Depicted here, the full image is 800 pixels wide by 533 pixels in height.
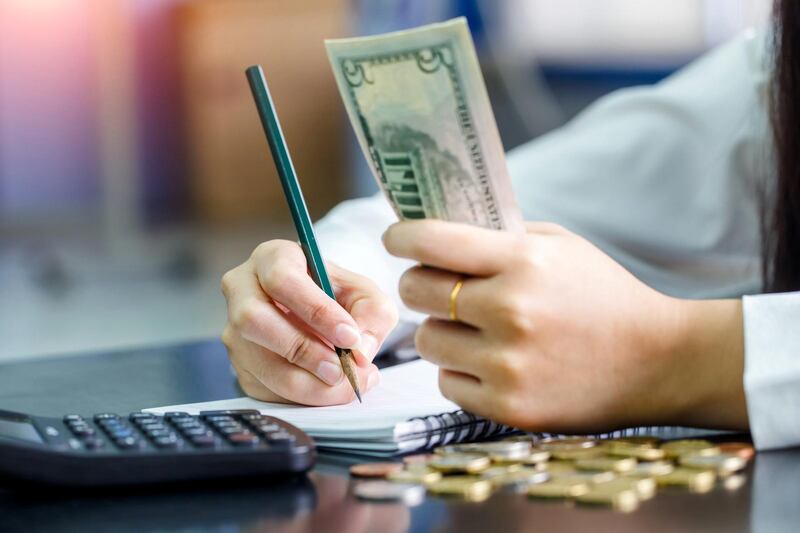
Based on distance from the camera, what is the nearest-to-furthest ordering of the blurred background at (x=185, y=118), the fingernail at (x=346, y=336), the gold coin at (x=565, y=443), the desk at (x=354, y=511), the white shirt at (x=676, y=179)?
the desk at (x=354, y=511)
the gold coin at (x=565, y=443)
the fingernail at (x=346, y=336)
the white shirt at (x=676, y=179)
the blurred background at (x=185, y=118)

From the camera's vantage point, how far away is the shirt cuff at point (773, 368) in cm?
59

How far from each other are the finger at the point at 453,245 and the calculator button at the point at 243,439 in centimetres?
11

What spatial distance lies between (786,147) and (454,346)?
430 millimetres

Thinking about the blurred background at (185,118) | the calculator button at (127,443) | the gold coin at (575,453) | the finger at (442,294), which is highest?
the finger at (442,294)

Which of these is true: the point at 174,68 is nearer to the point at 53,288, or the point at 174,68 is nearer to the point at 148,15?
the point at 148,15

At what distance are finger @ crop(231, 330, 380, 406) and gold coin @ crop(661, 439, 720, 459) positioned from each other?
209mm

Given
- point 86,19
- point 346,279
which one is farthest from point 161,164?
point 346,279

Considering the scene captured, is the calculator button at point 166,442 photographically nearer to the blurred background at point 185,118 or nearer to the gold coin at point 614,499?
the gold coin at point 614,499

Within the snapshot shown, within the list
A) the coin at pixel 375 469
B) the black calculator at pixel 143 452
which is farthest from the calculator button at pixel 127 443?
the coin at pixel 375 469

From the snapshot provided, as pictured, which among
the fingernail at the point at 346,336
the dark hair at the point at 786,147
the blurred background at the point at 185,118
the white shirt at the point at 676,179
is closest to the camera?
the fingernail at the point at 346,336

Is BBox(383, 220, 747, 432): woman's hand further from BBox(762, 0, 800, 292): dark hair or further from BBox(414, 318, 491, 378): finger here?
BBox(762, 0, 800, 292): dark hair

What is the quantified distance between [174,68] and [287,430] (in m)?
6.11

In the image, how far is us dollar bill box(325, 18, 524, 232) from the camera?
1.76ft

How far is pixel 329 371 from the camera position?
2.25 feet
